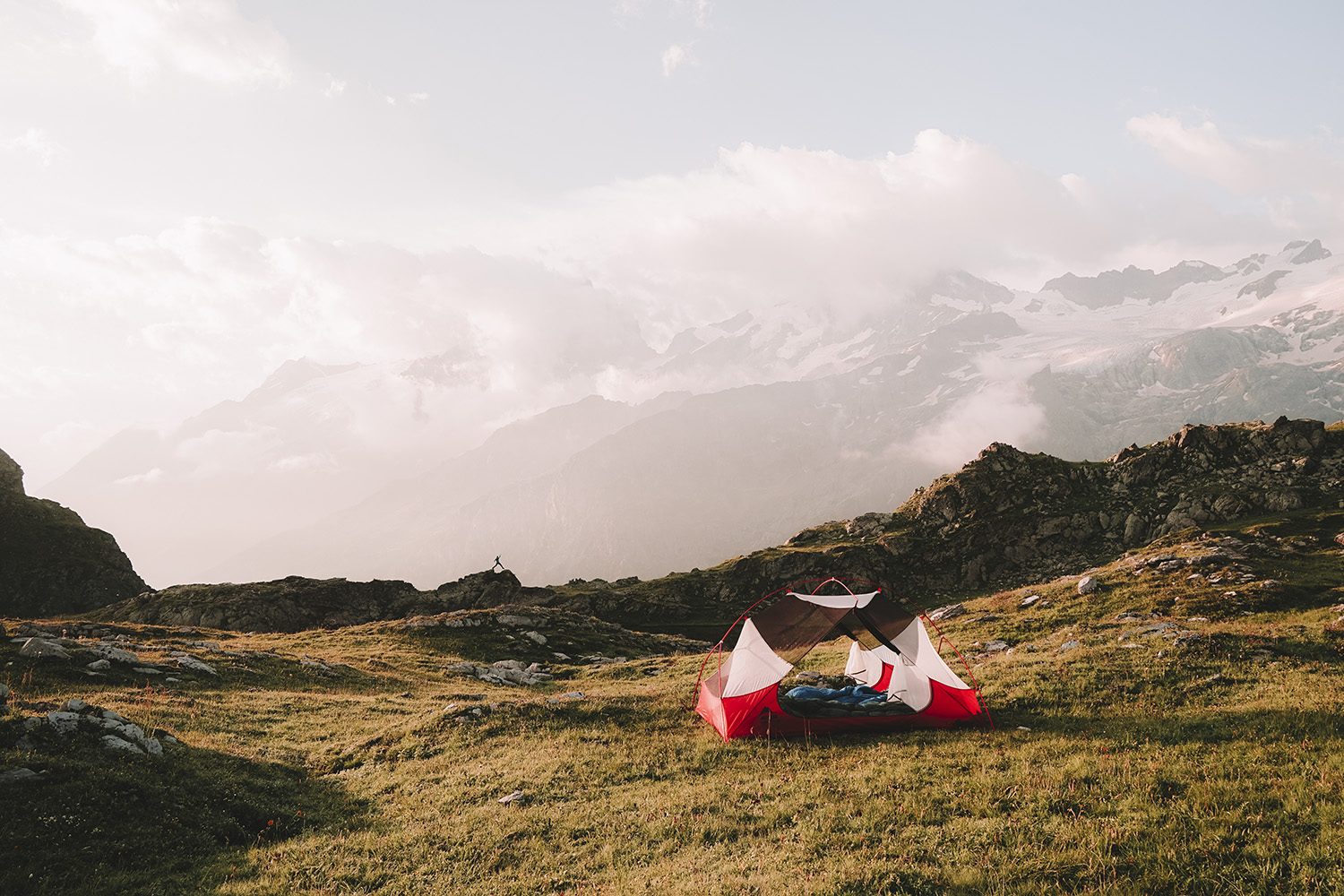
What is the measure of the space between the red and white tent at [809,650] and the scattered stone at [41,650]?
95.8 feet

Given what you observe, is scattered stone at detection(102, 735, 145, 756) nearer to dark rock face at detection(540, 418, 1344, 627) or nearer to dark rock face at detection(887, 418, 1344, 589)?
dark rock face at detection(540, 418, 1344, 627)

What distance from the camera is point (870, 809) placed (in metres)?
14.3

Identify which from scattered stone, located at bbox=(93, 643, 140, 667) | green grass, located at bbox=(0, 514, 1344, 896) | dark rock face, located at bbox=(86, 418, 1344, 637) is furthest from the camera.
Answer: dark rock face, located at bbox=(86, 418, 1344, 637)

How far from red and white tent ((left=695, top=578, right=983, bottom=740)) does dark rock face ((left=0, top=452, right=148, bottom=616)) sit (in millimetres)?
113898

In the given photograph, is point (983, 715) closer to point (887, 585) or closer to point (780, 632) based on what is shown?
point (780, 632)

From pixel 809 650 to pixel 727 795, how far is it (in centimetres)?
751

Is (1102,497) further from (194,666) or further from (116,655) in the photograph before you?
(116,655)

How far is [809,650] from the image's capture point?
22750 mm

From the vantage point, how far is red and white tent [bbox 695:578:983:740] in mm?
21609

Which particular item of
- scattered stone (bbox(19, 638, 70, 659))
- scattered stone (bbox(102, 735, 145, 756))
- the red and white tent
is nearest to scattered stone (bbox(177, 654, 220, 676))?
scattered stone (bbox(19, 638, 70, 659))

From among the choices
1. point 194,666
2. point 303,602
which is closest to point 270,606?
point 303,602

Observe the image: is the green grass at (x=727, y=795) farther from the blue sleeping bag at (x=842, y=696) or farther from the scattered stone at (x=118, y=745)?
the blue sleeping bag at (x=842, y=696)

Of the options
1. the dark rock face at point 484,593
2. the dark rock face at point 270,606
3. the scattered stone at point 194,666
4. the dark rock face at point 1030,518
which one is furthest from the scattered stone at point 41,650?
the dark rock face at point 1030,518

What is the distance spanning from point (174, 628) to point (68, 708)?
1611 inches
